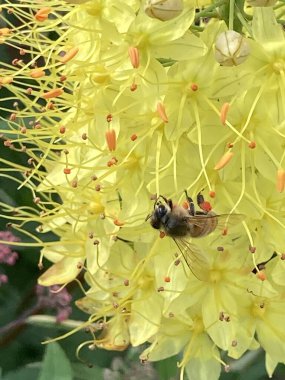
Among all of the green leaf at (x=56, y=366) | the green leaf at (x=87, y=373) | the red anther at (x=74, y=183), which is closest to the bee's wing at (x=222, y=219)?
the red anther at (x=74, y=183)

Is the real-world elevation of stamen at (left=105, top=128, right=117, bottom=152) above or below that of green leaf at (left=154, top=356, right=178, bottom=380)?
above

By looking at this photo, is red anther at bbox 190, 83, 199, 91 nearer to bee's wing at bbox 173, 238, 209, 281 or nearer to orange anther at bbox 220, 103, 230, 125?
orange anther at bbox 220, 103, 230, 125

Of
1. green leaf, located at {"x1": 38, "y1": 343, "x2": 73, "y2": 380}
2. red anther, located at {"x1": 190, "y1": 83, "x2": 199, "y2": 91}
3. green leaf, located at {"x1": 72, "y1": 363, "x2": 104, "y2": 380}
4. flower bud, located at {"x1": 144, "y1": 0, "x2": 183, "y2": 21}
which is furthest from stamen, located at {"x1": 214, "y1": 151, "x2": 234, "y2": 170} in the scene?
green leaf, located at {"x1": 72, "y1": 363, "x2": 104, "y2": 380}

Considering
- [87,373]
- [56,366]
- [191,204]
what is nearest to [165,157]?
[191,204]

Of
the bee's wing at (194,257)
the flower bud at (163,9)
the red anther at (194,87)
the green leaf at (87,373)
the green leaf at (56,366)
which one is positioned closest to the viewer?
the flower bud at (163,9)

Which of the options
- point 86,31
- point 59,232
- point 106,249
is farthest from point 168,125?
point 59,232

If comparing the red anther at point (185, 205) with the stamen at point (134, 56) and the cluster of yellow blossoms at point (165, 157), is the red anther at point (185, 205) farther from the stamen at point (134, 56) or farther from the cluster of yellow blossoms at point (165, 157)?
the stamen at point (134, 56)

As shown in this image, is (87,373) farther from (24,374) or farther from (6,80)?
(6,80)
